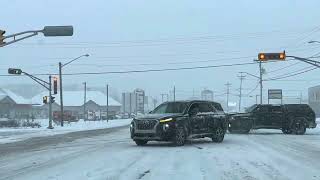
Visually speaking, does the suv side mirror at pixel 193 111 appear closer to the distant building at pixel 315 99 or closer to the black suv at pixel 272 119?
the black suv at pixel 272 119

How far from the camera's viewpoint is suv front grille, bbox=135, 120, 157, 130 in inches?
923

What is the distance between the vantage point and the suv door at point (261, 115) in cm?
3809

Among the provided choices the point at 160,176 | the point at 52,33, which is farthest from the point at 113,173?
the point at 52,33

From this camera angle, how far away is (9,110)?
130375 millimetres

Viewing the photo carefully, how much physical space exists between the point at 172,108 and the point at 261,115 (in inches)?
554

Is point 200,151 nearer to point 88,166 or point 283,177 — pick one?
point 88,166

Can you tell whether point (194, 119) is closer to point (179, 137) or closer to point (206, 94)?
point (179, 137)

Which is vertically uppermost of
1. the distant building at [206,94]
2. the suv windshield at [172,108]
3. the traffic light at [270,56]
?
the traffic light at [270,56]

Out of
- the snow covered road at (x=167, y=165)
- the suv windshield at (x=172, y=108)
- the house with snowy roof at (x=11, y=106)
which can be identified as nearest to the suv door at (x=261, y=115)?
the suv windshield at (x=172, y=108)

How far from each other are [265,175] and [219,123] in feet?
42.5

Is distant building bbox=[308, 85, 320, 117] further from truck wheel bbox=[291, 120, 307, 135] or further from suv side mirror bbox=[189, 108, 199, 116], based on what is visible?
suv side mirror bbox=[189, 108, 199, 116]

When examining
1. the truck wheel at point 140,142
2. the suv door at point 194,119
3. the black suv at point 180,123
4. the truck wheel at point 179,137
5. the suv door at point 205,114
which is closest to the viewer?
the black suv at point 180,123

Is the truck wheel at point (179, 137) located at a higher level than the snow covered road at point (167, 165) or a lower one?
higher

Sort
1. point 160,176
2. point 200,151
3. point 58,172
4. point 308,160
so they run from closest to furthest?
point 160,176 → point 58,172 → point 308,160 → point 200,151
